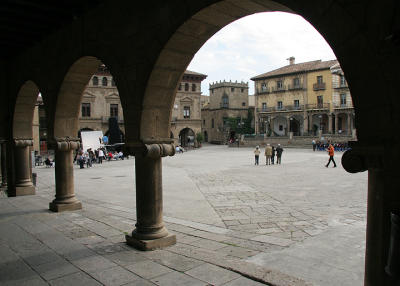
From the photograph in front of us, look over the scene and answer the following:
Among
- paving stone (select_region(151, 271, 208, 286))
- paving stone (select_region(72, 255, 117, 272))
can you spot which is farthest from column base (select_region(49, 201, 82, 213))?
paving stone (select_region(151, 271, 208, 286))

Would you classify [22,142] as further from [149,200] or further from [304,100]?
[304,100]

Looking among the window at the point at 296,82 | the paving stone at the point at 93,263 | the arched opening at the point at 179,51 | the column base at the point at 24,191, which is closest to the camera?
the arched opening at the point at 179,51

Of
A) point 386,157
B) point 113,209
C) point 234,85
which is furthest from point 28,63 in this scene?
point 234,85

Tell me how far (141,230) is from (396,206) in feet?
11.4

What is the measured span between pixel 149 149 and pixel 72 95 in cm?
310

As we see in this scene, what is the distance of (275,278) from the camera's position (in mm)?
3492

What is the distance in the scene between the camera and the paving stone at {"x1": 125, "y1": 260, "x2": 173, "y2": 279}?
3.67 m

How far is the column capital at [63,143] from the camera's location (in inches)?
269

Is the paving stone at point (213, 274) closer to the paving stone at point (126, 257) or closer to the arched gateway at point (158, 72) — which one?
the paving stone at point (126, 257)

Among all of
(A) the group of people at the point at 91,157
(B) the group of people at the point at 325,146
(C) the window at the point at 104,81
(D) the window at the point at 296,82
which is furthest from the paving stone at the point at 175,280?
(D) the window at the point at 296,82

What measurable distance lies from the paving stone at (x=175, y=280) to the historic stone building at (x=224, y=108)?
5354 cm

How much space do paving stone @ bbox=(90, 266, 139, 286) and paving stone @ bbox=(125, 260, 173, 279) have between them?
0.27 ft

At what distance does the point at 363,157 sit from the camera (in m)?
2.34

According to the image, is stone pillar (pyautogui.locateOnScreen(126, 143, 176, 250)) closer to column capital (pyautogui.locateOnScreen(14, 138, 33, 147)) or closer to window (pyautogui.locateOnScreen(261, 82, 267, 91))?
column capital (pyautogui.locateOnScreen(14, 138, 33, 147))
